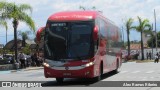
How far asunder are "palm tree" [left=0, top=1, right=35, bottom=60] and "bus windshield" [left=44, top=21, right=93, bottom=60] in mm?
23689

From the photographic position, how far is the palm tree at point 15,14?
43531 millimetres

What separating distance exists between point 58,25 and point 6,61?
94.5 feet

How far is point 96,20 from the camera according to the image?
70.6 feet

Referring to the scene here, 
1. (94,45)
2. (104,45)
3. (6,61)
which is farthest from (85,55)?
(6,61)

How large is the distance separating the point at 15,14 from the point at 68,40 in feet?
79.8

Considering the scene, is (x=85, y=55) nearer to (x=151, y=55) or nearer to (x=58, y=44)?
(x=58, y=44)

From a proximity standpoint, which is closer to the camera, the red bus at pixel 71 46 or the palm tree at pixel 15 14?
the red bus at pixel 71 46

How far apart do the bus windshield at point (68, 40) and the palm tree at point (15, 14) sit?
23.7 metres

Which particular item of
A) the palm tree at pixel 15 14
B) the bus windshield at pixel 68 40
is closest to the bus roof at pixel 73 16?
the bus windshield at pixel 68 40

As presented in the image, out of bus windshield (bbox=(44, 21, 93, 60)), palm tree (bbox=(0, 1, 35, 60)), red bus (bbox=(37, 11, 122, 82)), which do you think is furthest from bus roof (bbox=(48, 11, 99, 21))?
palm tree (bbox=(0, 1, 35, 60))

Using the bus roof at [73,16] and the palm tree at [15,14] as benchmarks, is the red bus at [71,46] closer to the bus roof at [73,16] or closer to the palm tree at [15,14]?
the bus roof at [73,16]

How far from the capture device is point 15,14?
144 feet

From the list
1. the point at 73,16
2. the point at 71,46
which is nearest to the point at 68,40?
the point at 71,46

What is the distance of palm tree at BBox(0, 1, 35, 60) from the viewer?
1714 inches
